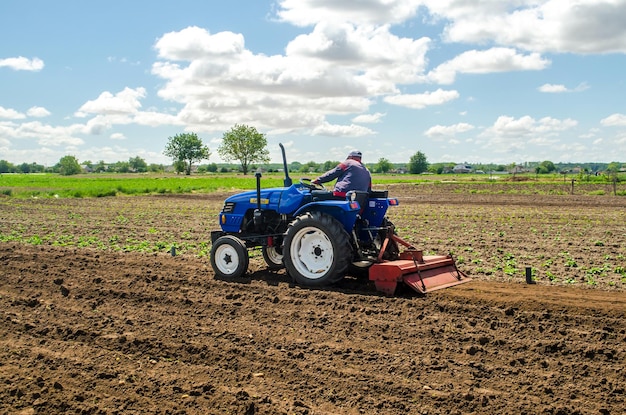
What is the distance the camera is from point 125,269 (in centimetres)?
955

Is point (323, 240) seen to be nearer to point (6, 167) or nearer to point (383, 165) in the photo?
point (383, 165)

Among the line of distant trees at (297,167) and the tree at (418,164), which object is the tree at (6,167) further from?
the tree at (418,164)

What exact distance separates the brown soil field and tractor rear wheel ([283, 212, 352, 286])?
0.91 ft

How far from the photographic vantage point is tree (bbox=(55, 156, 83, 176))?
109387 millimetres

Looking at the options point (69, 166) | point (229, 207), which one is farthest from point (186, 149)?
point (229, 207)

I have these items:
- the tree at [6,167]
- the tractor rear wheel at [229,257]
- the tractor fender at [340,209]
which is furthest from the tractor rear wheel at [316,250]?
the tree at [6,167]

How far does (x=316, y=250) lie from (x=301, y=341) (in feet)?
7.46

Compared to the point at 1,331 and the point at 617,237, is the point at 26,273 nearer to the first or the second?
the point at 1,331

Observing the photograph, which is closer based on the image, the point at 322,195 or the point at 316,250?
the point at 316,250

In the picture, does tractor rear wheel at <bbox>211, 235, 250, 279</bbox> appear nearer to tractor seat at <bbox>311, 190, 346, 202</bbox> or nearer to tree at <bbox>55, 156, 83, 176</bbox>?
tractor seat at <bbox>311, 190, 346, 202</bbox>

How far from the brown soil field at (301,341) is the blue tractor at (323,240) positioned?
10.9 inches

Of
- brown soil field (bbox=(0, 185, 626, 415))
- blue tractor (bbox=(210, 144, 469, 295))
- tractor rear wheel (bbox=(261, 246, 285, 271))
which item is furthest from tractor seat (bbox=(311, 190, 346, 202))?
tractor rear wheel (bbox=(261, 246, 285, 271))

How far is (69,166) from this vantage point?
112562 mm

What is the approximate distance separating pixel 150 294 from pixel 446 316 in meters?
3.80
